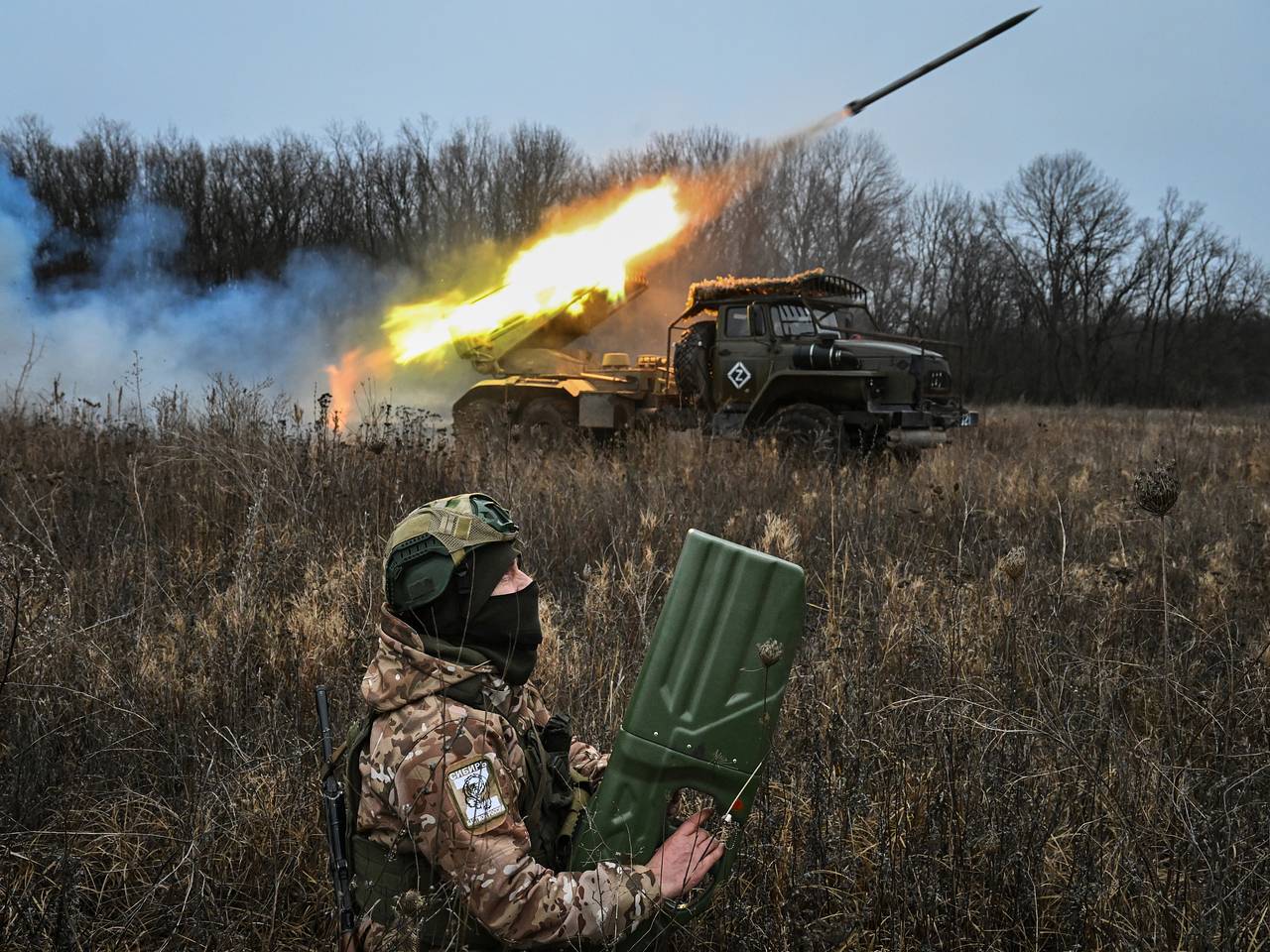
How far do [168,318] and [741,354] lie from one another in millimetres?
15532

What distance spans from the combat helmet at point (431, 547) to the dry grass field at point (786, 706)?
3.05ft

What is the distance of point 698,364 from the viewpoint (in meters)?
11.1

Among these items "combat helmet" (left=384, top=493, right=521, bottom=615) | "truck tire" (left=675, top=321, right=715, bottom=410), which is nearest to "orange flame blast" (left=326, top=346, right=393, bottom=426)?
"truck tire" (left=675, top=321, right=715, bottom=410)

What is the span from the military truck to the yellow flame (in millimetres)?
244

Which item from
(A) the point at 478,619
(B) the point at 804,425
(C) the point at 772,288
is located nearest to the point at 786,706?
(A) the point at 478,619

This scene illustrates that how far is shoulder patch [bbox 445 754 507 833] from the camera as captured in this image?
168 centimetres

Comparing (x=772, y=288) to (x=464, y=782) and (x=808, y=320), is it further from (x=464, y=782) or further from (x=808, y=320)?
(x=464, y=782)

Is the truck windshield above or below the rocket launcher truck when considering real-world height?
above

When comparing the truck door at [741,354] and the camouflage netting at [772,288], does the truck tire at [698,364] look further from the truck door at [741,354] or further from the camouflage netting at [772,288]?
the camouflage netting at [772,288]

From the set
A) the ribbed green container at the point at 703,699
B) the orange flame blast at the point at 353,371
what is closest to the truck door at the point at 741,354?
the orange flame blast at the point at 353,371

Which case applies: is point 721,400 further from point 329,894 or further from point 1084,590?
point 329,894

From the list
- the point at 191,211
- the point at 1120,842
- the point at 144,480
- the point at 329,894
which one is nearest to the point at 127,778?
the point at 329,894

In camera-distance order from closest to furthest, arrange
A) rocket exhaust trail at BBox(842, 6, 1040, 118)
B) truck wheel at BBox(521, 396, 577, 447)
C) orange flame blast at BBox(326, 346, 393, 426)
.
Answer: rocket exhaust trail at BBox(842, 6, 1040, 118) → truck wheel at BBox(521, 396, 577, 447) → orange flame blast at BBox(326, 346, 393, 426)

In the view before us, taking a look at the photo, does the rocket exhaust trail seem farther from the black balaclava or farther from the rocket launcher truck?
the black balaclava
